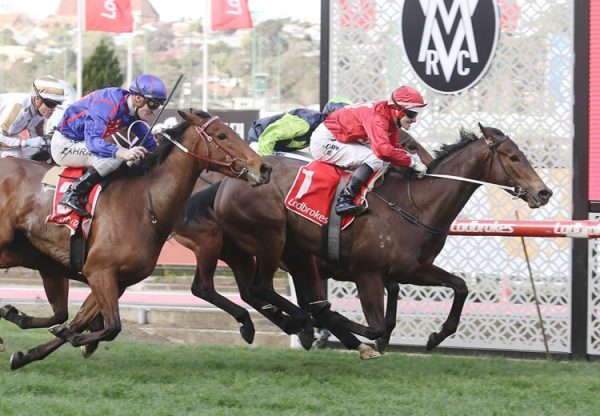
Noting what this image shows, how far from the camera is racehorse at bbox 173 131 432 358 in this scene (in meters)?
7.75

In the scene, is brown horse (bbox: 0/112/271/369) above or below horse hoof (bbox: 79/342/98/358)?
above

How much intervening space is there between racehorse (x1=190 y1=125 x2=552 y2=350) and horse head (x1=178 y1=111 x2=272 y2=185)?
2.84 ft

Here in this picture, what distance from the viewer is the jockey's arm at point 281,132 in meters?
8.27

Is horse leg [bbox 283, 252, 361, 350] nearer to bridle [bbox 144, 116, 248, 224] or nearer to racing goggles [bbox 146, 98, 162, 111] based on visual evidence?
bridle [bbox 144, 116, 248, 224]

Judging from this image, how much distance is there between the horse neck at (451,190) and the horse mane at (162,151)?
1480 mm

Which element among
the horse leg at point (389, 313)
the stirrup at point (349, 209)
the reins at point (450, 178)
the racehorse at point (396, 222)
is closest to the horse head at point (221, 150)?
the stirrup at point (349, 209)

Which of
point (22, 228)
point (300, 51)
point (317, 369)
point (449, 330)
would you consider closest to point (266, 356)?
point (317, 369)

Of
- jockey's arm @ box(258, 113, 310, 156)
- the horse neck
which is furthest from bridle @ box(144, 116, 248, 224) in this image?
jockey's arm @ box(258, 113, 310, 156)

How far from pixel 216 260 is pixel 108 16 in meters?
14.5

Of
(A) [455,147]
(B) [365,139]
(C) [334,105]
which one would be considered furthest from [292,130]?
(A) [455,147]

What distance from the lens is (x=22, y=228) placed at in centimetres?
719

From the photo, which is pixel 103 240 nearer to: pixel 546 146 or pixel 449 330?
pixel 449 330

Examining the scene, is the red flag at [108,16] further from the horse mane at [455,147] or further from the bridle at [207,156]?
the bridle at [207,156]

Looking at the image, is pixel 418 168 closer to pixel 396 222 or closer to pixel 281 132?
pixel 396 222
